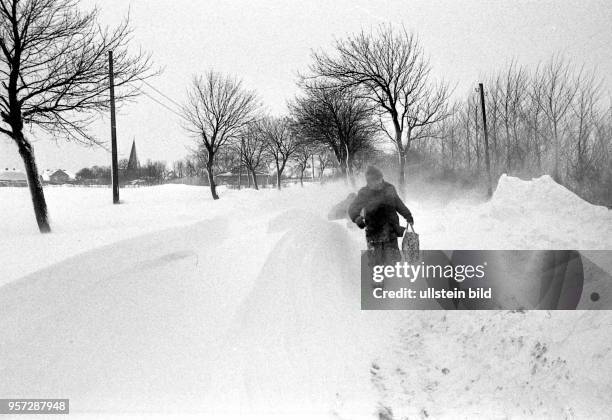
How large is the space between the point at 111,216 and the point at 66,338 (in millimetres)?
2805

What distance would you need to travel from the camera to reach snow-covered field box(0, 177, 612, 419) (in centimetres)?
239

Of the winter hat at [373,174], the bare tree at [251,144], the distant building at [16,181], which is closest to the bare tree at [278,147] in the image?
the bare tree at [251,144]

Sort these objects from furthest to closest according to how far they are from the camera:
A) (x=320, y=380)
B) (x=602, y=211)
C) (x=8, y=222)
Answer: (x=8, y=222), (x=602, y=211), (x=320, y=380)

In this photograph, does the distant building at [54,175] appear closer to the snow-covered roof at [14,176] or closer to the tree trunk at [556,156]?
the snow-covered roof at [14,176]

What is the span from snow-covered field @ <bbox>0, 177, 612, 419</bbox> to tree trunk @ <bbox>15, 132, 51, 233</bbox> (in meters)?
0.23

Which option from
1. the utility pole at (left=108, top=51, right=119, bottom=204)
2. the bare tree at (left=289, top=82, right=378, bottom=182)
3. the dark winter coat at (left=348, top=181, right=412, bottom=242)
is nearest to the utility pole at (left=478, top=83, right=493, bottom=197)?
the bare tree at (left=289, top=82, right=378, bottom=182)

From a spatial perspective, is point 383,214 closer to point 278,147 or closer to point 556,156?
point 556,156

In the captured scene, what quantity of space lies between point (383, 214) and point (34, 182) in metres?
5.71

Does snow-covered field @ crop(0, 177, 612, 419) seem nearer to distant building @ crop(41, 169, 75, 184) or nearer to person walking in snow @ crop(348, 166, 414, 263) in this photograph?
person walking in snow @ crop(348, 166, 414, 263)

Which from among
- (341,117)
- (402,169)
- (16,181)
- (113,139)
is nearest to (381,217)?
(402,169)

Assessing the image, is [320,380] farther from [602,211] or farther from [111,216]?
[111,216]

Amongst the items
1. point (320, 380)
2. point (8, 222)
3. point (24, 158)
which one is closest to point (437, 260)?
point (320, 380)

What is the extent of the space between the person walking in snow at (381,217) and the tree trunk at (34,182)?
4618 millimetres

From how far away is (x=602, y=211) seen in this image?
3098 millimetres
